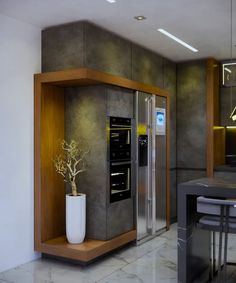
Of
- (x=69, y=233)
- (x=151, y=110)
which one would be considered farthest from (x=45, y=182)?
(x=151, y=110)

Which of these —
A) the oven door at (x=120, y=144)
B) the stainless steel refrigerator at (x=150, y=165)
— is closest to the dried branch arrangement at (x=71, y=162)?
the oven door at (x=120, y=144)

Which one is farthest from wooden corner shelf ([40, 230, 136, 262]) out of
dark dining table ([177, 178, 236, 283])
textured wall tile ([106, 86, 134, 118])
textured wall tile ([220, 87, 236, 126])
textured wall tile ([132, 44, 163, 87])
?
Answer: textured wall tile ([220, 87, 236, 126])

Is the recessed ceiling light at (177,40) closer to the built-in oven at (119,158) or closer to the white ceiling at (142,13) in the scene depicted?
the white ceiling at (142,13)

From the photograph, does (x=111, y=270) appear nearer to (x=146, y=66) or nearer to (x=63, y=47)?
(x=63, y=47)

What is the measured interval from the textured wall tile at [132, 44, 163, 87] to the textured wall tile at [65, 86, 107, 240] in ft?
3.57

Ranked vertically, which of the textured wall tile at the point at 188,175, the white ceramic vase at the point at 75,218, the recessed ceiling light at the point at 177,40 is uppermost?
the recessed ceiling light at the point at 177,40

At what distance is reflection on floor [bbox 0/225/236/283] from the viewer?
4.07m

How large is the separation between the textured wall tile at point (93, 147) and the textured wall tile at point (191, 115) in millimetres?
2759

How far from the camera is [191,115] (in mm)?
7016

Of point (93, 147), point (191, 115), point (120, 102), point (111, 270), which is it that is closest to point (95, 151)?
point (93, 147)

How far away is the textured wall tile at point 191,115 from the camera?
690 cm

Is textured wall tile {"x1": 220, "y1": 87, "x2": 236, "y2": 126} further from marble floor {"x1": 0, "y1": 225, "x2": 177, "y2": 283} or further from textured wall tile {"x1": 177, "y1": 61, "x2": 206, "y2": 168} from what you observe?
marble floor {"x1": 0, "y1": 225, "x2": 177, "y2": 283}

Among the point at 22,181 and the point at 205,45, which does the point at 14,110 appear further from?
the point at 205,45

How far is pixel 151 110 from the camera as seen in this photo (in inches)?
224
